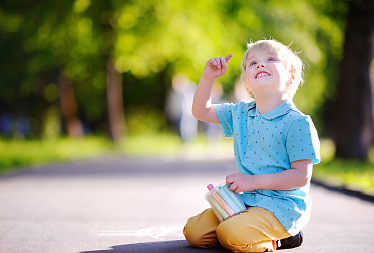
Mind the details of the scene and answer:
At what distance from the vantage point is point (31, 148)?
18.9 m

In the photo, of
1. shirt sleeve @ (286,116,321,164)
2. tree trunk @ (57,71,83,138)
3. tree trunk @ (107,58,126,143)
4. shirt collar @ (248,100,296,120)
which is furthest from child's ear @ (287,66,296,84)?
tree trunk @ (57,71,83,138)

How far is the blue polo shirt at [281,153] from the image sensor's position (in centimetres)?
471

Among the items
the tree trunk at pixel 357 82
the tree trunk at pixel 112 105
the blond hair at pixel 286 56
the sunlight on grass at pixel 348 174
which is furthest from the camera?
the tree trunk at pixel 112 105

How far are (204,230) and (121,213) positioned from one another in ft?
7.84

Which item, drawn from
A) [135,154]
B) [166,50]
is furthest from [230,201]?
[166,50]

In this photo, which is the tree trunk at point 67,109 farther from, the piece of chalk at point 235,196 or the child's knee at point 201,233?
the piece of chalk at point 235,196

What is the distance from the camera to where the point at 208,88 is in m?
5.24

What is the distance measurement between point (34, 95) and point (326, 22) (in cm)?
1909

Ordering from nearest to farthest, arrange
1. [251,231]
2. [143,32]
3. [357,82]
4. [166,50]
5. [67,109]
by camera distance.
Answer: [251,231] → [357,82] → [143,32] → [166,50] → [67,109]

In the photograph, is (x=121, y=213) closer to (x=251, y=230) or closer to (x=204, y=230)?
(x=204, y=230)

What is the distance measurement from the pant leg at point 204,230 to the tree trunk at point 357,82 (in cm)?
971

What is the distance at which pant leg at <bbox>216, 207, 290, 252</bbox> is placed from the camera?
183 inches

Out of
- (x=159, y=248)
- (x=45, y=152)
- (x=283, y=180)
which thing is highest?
(x=45, y=152)

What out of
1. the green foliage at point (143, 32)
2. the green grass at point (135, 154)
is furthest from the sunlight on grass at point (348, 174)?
the green foliage at point (143, 32)
